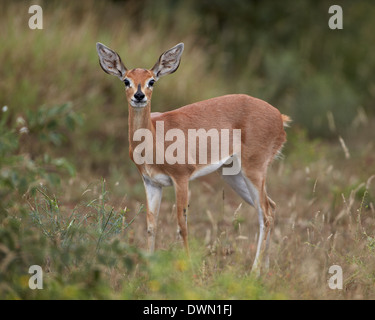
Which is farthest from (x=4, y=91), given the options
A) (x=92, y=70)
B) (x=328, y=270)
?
(x=328, y=270)

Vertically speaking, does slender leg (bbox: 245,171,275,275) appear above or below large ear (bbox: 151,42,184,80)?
below

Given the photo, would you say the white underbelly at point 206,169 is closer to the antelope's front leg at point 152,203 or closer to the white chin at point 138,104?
the antelope's front leg at point 152,203

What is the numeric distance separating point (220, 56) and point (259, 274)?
8.87 meters

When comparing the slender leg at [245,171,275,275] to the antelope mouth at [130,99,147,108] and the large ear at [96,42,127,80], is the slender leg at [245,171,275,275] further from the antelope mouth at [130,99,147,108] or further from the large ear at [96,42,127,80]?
the large ear at [96,42,127,80]

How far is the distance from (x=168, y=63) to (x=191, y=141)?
2.55 feet

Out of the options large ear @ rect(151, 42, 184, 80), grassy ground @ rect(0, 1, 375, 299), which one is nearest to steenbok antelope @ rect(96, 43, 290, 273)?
large ear @ rect(151, 42, 184, 80)

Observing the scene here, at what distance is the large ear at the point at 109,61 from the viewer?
17.7ft

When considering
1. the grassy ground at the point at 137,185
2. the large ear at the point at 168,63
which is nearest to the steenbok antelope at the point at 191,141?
the large ear at the point at 168,63

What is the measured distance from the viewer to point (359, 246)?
5.52m

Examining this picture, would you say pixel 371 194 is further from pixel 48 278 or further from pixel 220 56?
pixel 220 56

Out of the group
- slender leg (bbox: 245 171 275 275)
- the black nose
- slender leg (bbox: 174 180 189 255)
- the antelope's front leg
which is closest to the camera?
the black nose

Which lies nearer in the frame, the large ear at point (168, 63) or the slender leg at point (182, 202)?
the large ear at point (168, 63)

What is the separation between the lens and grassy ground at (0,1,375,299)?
429 cm
